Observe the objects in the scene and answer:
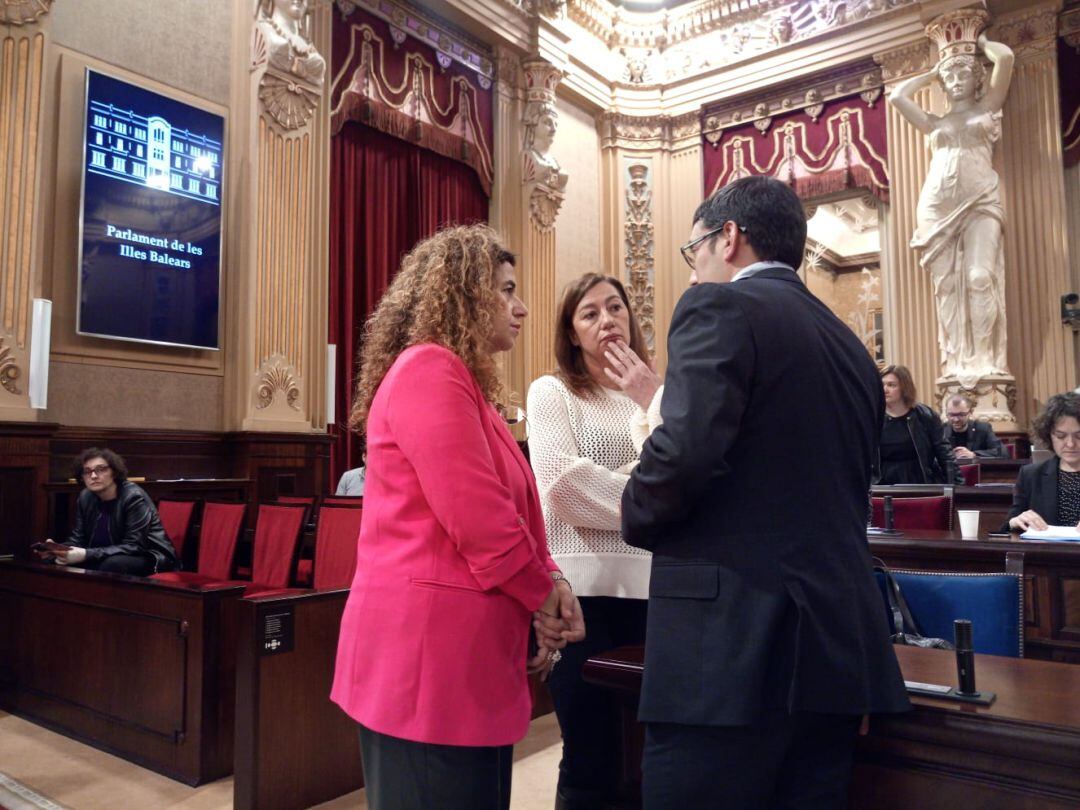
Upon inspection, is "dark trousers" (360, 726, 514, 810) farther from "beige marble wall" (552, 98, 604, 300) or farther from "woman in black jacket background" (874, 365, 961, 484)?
"beige marble wall" (552, 98, 604, 300)

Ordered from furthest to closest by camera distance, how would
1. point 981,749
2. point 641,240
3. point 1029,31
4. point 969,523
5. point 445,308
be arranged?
1. point 641,240
2. point 1029,31
3. point 969,523
4. point 445,308
5. point 981,749

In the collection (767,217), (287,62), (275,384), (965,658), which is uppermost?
(287,62)

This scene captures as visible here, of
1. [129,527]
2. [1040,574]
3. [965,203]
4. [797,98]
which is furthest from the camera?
[797,98]

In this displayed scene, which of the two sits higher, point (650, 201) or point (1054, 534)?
point (650, 201)

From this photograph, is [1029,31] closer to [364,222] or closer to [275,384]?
[364,222]

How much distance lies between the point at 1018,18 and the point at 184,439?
7.32m

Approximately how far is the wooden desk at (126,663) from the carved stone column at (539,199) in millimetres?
4750

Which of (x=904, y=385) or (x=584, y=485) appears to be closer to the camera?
(x=584, y=485)

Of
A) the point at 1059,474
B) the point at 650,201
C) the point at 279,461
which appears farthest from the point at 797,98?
the point at 279,461

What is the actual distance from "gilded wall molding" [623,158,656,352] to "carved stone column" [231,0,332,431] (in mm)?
4033

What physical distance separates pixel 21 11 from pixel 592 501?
4266mm

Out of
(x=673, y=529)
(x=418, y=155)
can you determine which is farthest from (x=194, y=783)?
(x=418, y=155)

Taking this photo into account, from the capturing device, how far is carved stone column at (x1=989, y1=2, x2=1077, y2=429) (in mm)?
6824

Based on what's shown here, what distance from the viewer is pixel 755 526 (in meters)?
1.03
